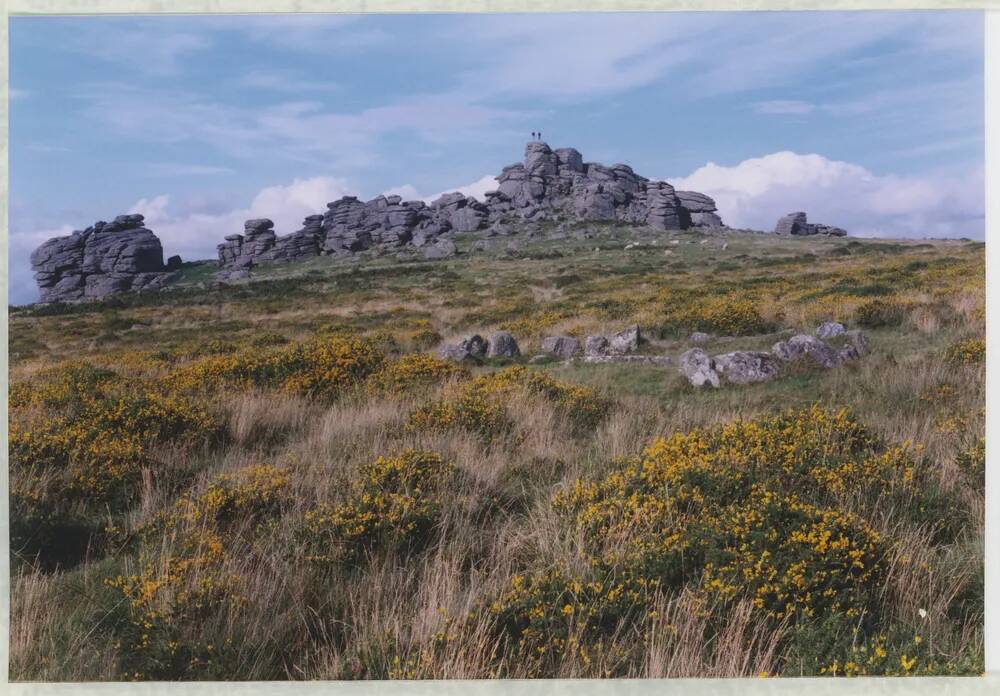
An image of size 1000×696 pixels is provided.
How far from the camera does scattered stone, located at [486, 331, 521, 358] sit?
41.5 feet

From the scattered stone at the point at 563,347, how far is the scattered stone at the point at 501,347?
0.64 meters

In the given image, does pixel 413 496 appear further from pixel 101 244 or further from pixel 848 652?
pixel 101 244

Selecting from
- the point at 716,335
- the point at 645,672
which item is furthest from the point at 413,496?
the point at 716,335

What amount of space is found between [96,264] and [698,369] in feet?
338

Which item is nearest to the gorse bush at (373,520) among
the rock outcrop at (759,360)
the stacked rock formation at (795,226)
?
the rock outcrop at (759,360)

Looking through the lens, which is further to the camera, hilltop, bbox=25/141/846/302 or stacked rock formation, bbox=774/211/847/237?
stacked rock formation, bbox=774/211/847/237

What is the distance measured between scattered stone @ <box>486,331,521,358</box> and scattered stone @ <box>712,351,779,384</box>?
4494 mm

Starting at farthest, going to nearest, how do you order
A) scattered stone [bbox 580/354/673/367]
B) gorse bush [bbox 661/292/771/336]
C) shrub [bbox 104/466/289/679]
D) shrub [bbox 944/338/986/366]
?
gorse bush [bbox 661/292/771/336]
scattered stone [bbox 580/354/673/367]
shrub [bbox 944/338/986/366]
shrub [bbox 104/466/289/679]

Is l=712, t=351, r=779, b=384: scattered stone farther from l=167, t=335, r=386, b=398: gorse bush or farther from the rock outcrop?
l=167, t=335, r=386, b=398: gorse bush

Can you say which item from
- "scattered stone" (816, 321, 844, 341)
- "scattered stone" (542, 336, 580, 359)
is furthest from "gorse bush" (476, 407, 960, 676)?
"scattered stone" (542, 336, 580, 359)

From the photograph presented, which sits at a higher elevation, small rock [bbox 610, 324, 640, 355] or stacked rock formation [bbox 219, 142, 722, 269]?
stacked rock formation [bbox 219, 142, 722, 269]

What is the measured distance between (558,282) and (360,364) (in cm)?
2340

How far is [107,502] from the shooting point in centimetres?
516

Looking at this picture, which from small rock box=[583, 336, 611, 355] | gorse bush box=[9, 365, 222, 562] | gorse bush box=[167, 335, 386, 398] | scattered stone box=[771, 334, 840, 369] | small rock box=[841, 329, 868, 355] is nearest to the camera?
gorse bush box=[9, 365, 222, 562]
